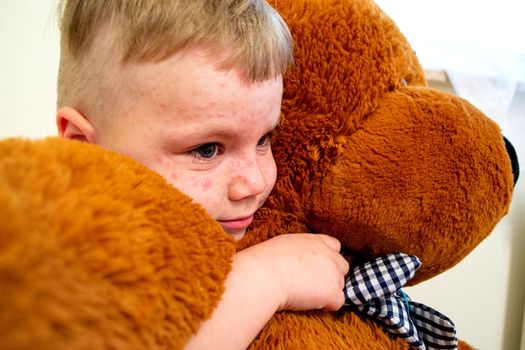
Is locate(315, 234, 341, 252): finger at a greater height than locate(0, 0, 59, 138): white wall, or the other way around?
locate(0, 0, 59, 138): white wall

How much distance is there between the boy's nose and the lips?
28mm

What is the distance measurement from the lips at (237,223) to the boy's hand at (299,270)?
0.04m

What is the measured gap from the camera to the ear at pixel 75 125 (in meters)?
0.43

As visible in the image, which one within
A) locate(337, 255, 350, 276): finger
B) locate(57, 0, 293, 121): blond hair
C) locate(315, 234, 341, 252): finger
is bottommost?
locate(337, 255, 350, 276): finger

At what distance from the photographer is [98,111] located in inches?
16.5

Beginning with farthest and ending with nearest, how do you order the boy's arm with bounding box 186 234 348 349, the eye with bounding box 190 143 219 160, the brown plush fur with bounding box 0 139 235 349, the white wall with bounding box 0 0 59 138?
the white wall with bounding box 0 0 59 138 → the eye with bounding box 190 143 219 160 → the boy's arm with bounding box 186 234 348 349 → the brown plush fur with bounding box 0 139 235 349

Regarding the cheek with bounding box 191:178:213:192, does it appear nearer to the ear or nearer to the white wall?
the ear

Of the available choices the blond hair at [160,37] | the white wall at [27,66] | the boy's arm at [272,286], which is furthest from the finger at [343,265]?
the white wall at [27,66]

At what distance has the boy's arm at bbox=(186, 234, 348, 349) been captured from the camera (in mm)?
295

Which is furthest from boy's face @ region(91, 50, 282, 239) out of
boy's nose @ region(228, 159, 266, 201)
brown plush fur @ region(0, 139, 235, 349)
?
brown plush fur @ region(0, 139, 235, 349)

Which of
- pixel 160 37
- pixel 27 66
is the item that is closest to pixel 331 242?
pixel 160 37

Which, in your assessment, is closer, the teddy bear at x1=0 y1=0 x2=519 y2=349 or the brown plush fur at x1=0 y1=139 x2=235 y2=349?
the brown plush fur at x1=0 y1=139 x2=235 y2=349

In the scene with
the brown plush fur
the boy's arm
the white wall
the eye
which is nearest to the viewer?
the brown plush fur

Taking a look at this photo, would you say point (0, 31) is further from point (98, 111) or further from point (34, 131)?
point (98, 111)
